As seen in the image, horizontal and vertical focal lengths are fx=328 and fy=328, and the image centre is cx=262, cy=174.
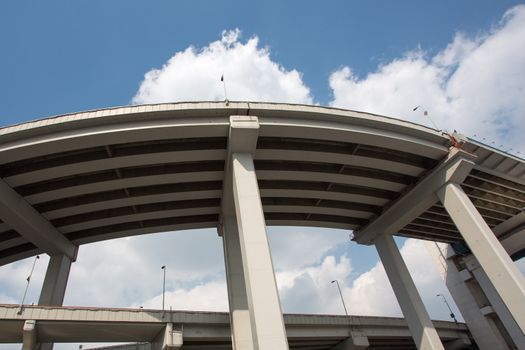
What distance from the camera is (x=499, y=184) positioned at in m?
29.3

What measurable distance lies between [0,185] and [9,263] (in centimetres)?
1060

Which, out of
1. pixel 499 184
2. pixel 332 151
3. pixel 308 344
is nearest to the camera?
pixel 332 151

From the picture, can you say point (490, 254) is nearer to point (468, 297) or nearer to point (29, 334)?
point (29, 334)

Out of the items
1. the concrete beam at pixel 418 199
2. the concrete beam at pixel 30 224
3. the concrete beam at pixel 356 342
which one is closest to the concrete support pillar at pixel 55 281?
the concrete beam at pixel 30 224

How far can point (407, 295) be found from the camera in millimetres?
24953

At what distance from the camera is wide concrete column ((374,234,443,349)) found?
23.2m

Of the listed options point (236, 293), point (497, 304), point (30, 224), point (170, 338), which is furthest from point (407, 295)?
point (30, 224)

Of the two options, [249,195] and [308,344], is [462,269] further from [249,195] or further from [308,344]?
[249,195]

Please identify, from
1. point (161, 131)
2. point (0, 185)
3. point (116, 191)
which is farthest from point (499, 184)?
point (0, 185)

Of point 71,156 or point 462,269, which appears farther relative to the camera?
point 462,269

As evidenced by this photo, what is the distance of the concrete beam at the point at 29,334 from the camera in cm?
1861

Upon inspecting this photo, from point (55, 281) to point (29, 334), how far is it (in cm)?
423

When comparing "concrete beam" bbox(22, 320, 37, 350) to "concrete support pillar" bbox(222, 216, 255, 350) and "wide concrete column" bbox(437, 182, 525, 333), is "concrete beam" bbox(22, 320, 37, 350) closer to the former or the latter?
"concrete support pillar" bbox(222, 216, 255, 350)

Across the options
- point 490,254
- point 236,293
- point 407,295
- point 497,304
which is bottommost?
point 490,254
